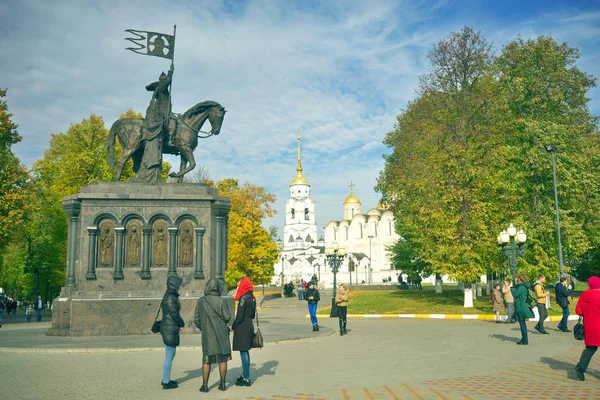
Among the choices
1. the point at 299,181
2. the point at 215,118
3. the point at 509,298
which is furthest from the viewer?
the point at 299,181

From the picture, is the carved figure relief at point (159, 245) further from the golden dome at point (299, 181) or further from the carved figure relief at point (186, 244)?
the golden dome at point (299, 181)

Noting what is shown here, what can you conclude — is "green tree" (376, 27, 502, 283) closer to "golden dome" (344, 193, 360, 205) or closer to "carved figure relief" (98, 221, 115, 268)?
"carved figure relief" (98, 221, 115, 268)

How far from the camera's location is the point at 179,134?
1794cm

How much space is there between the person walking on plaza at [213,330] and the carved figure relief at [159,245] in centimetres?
855

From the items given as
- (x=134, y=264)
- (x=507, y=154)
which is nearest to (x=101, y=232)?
(x=134, y=264)

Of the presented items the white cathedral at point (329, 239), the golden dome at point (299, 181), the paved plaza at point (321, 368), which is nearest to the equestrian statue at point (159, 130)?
the paved plaza at point (321, 368)

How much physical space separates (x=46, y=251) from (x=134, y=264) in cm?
2745

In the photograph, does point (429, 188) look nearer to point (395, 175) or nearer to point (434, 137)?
point (434, 137)

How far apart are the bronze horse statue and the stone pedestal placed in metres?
1.17

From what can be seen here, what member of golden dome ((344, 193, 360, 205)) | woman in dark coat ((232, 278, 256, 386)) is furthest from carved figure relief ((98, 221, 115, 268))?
golden dome ((344, 193, 360, 205))

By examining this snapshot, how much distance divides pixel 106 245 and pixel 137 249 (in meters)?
0.91

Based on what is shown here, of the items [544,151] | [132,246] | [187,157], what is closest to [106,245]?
[132,246]

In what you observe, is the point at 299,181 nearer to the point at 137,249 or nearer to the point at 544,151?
the point at 544,151

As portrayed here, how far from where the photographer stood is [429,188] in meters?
30.5
